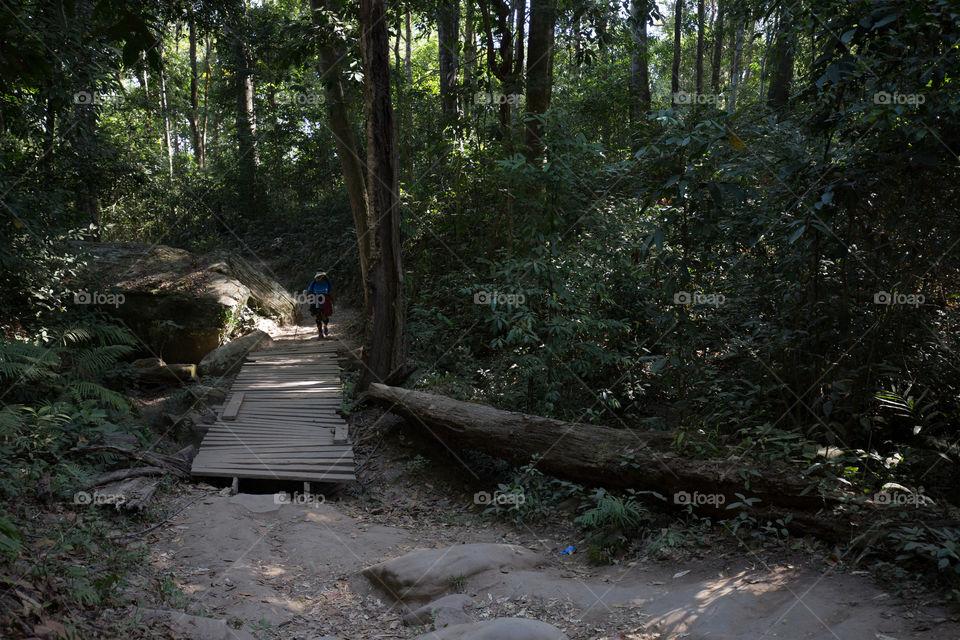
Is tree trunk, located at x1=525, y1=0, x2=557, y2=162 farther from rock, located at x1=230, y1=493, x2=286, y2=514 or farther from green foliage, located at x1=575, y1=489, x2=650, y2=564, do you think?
rock, located at x1=230, y1=493, x2=286, y2=514

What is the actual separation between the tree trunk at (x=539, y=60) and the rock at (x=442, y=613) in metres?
8.24

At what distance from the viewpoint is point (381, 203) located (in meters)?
9.36

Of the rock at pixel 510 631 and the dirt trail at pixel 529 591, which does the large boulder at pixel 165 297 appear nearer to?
the dirt trail at pixel 529 591

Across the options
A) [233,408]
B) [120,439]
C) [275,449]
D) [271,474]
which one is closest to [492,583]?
[271,474]

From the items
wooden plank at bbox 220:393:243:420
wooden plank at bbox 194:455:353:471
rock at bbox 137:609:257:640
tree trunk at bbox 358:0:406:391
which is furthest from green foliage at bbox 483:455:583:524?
wooden plank at bbox 220:393:243:420

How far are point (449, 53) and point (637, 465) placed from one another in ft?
41.5

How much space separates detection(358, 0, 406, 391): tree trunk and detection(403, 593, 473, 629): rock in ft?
18.3

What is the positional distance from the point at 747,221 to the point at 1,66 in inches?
245

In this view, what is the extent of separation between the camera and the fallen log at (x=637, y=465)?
4.83 metres

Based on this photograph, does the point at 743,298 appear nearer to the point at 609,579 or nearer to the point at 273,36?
the point at 609,579

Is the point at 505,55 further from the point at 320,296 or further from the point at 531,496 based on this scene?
the point at 531,496

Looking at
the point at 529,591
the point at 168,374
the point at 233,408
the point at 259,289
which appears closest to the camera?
the point at 529,591

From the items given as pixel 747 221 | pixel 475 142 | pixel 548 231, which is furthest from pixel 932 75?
pixel 475 142

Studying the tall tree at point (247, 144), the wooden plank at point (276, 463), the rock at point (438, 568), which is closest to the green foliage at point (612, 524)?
the rock at point (438, 568)
